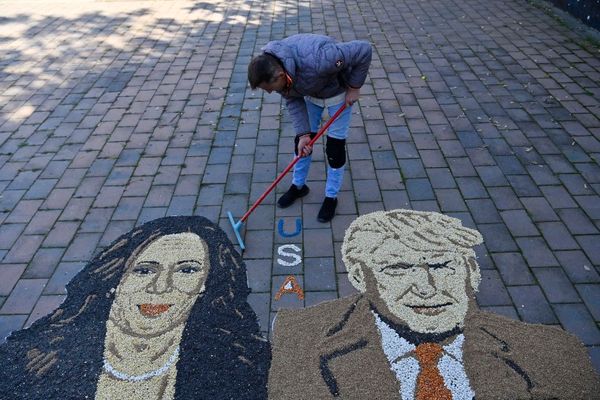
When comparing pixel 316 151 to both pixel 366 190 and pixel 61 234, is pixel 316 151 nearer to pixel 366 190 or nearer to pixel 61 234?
pixel 366 190

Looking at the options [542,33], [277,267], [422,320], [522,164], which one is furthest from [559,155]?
[542,33]

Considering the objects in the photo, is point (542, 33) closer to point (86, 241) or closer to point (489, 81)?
point (489, 81)

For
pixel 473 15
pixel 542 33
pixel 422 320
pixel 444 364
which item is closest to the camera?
pixel 444 364

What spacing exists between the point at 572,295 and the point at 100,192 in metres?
3.62

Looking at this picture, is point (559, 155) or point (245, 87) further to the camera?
point (245, 87)

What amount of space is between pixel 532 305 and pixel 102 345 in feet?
8.63

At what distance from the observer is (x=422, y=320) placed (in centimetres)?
287

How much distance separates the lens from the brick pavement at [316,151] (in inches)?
127

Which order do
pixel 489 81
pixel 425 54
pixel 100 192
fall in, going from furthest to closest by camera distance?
1. pixel 425 54
2. pixel 489 81
3. pixel 100 192

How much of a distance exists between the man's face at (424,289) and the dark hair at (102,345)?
87 centimetres

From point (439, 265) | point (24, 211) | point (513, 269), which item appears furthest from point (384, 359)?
point (24, 211)

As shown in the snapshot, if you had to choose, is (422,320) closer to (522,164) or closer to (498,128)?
(522,164)

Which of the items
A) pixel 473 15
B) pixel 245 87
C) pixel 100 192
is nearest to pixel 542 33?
pixel 473 15

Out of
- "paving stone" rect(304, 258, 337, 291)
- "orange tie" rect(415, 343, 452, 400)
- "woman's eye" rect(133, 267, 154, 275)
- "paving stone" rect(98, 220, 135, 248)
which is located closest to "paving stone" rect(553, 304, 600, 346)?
"orange tie" rect(415, 343, 452, 400)
